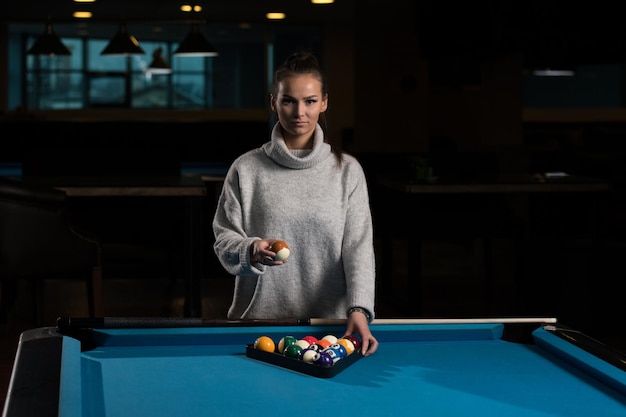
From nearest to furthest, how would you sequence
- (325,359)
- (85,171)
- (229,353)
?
(325,359)
(229,353)
(85,171)

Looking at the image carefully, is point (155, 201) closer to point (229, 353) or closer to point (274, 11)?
point (229, 353)

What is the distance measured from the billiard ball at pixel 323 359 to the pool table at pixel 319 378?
3cm

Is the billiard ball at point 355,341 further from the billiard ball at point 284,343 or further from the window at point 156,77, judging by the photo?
the window at point 156,77

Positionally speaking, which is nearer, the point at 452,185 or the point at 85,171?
the point at 452,185

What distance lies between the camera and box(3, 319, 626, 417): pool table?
169 centimetres

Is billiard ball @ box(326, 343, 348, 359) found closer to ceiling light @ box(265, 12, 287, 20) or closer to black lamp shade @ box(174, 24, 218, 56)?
black lamp shade @ box(174, 24, 218, 56)

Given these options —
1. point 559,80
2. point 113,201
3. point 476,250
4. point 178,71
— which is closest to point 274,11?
point 178,71

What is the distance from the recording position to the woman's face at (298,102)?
7.61 feet

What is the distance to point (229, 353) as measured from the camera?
209 cm

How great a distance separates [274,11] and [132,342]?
11.1 meters

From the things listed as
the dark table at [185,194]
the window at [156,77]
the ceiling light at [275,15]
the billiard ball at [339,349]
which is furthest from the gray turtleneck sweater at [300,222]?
the window at [156,77]

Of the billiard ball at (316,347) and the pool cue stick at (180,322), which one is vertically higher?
the pool cue stick at (180,322)

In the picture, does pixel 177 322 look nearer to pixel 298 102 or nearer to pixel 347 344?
pixel 347 344

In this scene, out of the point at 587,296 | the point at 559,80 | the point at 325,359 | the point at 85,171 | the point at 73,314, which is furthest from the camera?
the point at 559,80
